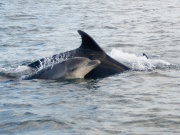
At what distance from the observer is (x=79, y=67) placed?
1723 centimetres

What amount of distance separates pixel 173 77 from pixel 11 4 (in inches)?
1056

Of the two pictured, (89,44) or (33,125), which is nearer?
(33,125)

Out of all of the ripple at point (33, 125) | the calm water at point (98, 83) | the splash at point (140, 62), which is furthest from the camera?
the splash at point (140, 62)

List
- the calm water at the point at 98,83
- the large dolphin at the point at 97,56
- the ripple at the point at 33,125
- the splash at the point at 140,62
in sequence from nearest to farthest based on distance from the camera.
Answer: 1. the ripple at the point at 33,125
2. the calm water at the point at 98,83
3. the large dolphin at the point at 97,56
4. the splash at the point at 140,62

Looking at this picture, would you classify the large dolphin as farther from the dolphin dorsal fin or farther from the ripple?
the ripple

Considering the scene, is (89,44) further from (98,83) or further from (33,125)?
(33,125)

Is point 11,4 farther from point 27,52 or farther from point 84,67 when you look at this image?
point 84,67

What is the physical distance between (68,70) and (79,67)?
13.3 inches

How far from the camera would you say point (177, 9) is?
120ft

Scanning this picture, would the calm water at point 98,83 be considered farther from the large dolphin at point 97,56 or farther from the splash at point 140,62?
the large dolphin at point 97,56

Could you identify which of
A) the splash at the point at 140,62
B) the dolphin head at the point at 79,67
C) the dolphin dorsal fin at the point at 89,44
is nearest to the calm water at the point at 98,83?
the splash at the point at 140,62

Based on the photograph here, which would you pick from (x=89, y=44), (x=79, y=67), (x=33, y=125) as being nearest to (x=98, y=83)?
(x=79, y=67)

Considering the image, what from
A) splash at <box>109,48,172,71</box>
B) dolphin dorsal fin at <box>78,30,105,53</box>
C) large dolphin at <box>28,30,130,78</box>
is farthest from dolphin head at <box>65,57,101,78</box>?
splash at <box>109,48,172,71</box>

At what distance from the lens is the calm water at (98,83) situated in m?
12.4
